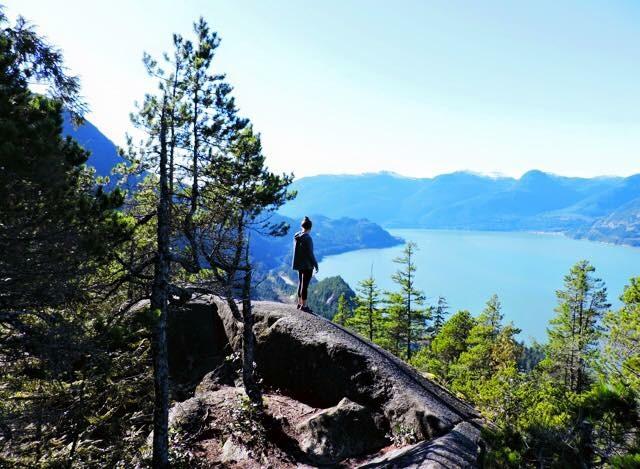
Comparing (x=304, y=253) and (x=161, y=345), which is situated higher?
(x=304, y=253)

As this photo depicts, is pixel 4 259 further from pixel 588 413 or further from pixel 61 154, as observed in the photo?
pixel 588 413

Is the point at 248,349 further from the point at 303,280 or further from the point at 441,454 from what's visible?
the point at 441,454

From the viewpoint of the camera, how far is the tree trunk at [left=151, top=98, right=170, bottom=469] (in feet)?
28.5

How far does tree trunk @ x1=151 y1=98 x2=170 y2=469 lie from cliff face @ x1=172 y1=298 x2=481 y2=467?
5.91ft

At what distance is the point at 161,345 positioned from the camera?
344 inches

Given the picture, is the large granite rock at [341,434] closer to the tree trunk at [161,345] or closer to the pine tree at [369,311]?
the tree trunk at [161,345]

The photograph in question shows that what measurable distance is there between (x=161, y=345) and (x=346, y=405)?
480 centimetres

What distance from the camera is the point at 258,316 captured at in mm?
14695

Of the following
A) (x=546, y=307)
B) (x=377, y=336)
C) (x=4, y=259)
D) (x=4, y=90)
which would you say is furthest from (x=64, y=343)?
(x=546, y=307)

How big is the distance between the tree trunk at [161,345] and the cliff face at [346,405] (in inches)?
71.0

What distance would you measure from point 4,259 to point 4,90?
8.71 feet

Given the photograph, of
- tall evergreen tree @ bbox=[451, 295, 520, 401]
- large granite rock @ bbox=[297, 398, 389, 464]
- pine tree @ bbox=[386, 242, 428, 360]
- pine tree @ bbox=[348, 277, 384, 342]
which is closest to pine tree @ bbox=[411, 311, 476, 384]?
tall evergreen tree @ bbox=[451, 295, 520, 401]

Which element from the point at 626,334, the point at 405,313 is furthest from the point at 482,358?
the point at 626,334

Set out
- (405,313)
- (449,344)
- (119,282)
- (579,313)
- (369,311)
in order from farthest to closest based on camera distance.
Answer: (449,344)
(369,311)
(405,313)
(579,313)
(119,282)
